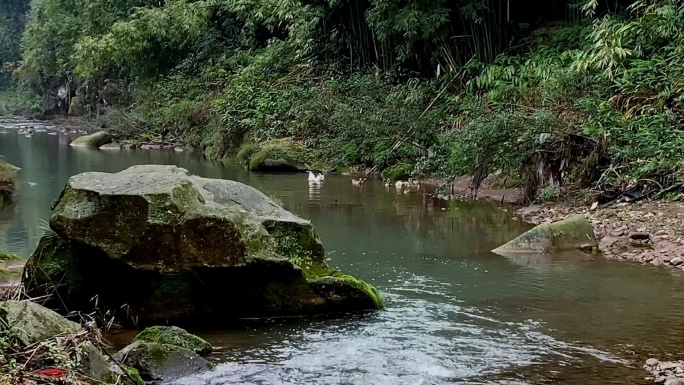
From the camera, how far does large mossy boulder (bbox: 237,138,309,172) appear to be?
1947 centimetres

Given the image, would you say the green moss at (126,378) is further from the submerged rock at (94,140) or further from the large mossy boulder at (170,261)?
the submerged rock at (94,140)

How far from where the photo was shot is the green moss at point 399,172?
16.4 m

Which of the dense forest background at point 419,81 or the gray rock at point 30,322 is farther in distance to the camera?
the dense forest background at point 419,81

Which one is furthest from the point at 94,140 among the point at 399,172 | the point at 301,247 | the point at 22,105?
the point at 22,105

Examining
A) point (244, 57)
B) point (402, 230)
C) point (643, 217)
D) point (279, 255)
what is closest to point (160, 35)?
point (244, 57)

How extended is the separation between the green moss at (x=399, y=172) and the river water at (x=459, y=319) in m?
4.31

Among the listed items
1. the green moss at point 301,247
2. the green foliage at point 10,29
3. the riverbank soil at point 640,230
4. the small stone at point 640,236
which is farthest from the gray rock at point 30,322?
the green foliage at point 10,29

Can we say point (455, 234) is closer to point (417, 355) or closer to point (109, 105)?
point (417, 355)

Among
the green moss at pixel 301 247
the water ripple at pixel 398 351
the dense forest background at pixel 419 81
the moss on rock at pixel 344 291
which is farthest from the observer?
the dense forest background at pixel 419 81

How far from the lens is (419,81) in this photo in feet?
63.9

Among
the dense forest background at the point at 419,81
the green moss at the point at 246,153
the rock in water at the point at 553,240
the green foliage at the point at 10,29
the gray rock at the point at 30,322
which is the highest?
the green foliage at the point at 10,29

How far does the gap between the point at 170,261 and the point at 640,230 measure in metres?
5.99

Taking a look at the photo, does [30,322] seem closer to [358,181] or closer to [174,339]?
[174,339]

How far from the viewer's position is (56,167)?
19828 millimetres
